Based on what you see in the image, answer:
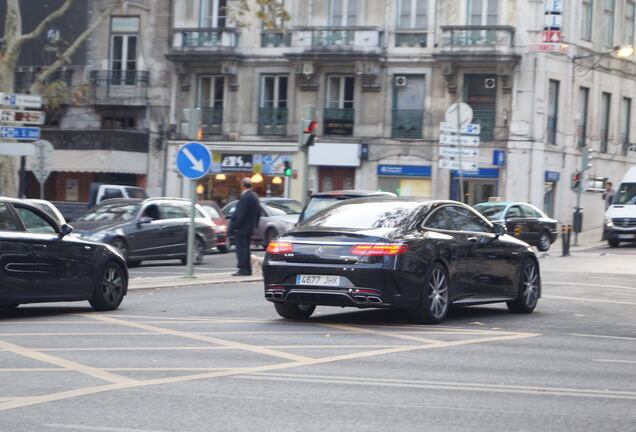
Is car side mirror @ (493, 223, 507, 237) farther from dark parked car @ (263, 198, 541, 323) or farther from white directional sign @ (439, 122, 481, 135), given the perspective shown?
white directional sign @ (439, 122, 481, 135)

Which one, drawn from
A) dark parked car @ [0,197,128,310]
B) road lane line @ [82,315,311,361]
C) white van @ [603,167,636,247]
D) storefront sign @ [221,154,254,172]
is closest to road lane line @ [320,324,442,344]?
road lane line @ [82,315,311,361]

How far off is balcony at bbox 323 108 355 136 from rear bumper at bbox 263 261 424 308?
38.0 m

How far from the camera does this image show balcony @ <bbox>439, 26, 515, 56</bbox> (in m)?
50.2

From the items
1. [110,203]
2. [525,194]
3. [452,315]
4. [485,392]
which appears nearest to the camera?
[485,392]

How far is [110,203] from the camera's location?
31125 millimetres

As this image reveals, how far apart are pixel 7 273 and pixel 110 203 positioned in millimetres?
15718

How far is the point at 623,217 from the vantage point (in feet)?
146

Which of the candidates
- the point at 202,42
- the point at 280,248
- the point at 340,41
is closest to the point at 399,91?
the point at 340,41

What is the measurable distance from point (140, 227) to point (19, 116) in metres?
4.98

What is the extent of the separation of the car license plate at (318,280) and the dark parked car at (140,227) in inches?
570

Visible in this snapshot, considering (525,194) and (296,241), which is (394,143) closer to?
(525,194)

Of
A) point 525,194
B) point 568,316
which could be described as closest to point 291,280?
point 568,316

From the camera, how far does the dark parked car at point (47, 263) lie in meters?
15.6

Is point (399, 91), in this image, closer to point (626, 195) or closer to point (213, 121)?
point (213, 121)
